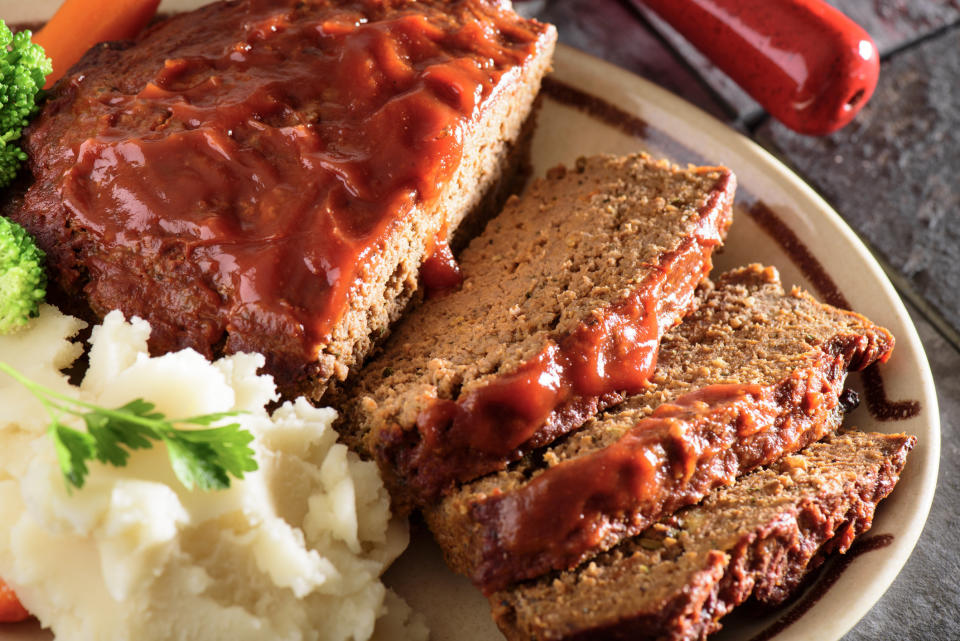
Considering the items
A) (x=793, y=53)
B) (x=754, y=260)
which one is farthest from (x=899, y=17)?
(x=754, y=260)

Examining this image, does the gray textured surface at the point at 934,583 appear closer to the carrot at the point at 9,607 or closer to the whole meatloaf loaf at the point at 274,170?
the whole meatloaf loaf at the point at 274,170

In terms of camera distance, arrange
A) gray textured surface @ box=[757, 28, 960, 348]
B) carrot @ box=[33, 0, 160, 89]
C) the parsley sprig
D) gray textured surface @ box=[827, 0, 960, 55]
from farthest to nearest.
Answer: gray textured surface @ box=[827, 0, 960, 55]
gray textured surface @ box=[757, 28, 960, 348]
carrot @ box=[33, 0, 160, 89]
the parsley sprig

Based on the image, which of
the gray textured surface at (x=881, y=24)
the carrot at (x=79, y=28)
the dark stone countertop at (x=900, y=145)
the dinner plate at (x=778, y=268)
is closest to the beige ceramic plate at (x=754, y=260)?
the dinner plate at (x=778, y=268)

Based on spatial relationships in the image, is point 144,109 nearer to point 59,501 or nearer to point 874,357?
point 59,501

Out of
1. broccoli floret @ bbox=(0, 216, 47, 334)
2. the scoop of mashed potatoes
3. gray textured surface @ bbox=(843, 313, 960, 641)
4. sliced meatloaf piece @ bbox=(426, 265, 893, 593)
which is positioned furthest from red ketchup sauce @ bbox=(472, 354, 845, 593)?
broccoli floret @ bbox=(0, 216, 47, 334)

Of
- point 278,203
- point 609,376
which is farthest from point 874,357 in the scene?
point 278,203

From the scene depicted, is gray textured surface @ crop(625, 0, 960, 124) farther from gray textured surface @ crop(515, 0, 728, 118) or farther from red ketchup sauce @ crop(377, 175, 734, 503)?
red ketchup sauce @ crop(377, 175, 734, 503)

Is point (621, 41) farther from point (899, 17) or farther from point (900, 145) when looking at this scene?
point (899, 17)
